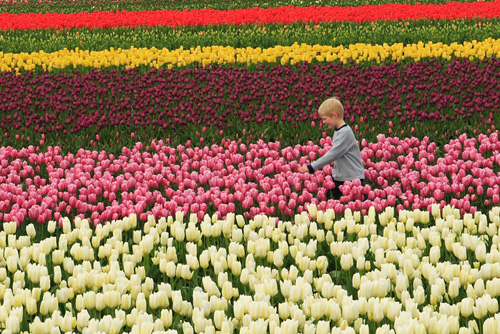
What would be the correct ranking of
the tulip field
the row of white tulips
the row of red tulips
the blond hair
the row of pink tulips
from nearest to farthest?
the row of white tulips < the tulip field < the row of pink tulips < the blond hair < the row of red tulips

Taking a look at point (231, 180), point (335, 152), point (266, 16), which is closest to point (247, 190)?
point (231, 180)

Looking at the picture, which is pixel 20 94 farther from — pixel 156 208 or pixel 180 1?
pixel 180 1

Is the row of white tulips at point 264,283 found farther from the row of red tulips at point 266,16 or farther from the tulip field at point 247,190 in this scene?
the row of red tulips at point 266,16

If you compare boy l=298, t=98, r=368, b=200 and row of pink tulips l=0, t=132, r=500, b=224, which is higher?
boy l=298, t=98, r=368, b=200

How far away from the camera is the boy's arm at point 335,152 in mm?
6527

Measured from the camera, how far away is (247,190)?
6.36 m

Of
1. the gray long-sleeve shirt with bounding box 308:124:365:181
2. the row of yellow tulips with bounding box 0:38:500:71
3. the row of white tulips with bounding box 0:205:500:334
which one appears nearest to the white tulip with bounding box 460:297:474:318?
the row of white tulips with bounding box 0:205:500:334

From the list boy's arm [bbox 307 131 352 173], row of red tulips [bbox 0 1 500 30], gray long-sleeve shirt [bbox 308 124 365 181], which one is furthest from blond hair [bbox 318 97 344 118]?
row of red tulips [bbox 0 1 500 30]


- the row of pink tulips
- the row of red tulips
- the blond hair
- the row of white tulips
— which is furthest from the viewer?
the row of red tulips

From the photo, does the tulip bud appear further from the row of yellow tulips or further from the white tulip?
the row of yellow tulips

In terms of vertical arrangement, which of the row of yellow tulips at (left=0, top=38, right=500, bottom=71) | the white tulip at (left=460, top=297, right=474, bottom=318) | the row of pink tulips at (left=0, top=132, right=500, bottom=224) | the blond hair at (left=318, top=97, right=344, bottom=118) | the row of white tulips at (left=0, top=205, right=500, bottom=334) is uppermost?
the blond hair at (left=318, top=97, right=344, bottom=118)

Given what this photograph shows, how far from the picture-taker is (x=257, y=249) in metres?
4.53

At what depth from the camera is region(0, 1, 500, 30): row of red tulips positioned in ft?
59.6

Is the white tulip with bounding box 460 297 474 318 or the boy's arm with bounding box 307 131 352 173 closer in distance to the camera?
the white tulip with bounding box 460 297 474 318
